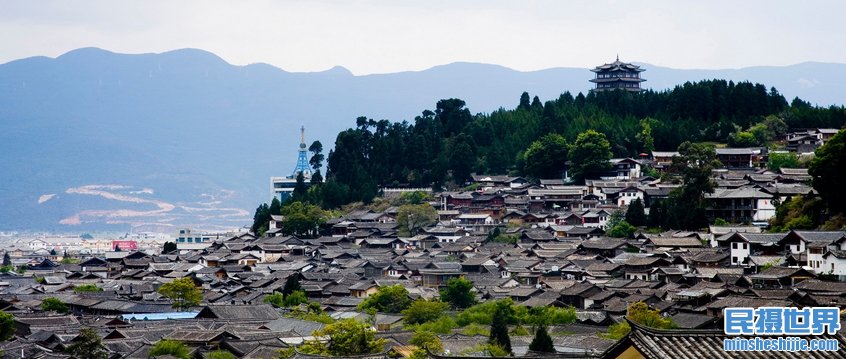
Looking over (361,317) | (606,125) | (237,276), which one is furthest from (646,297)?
(606,125)

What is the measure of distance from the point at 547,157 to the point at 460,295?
24.6 metres

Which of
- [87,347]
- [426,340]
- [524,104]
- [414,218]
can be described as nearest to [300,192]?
[414,218]

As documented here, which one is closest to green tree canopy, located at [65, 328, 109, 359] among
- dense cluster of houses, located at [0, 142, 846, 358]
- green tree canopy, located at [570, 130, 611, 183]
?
dense cluster of houses, located at [0, 142, 846, 358]

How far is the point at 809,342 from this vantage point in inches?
378

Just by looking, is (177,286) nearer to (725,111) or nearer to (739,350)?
(725,111)

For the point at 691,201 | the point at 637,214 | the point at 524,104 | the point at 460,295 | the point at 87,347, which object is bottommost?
the point at 460,295

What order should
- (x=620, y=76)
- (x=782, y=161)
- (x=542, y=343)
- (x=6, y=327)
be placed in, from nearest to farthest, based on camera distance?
(x=542, y=343) → (x=6, y=327) → (x=782, y=161) → (x=620, y=76)

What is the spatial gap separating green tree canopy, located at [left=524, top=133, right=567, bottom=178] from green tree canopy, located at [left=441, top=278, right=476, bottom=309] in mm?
23730

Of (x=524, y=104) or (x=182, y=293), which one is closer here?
(x=182, y=293)

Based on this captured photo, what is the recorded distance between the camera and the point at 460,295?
45281mm

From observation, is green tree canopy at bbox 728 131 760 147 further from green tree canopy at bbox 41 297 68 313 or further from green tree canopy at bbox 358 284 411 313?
green tree canopy at bbox 41 297 68 313

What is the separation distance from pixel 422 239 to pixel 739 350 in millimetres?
53202

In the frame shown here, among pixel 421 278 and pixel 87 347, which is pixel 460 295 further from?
pixel 87 347

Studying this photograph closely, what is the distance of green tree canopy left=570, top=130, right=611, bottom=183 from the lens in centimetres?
6575
